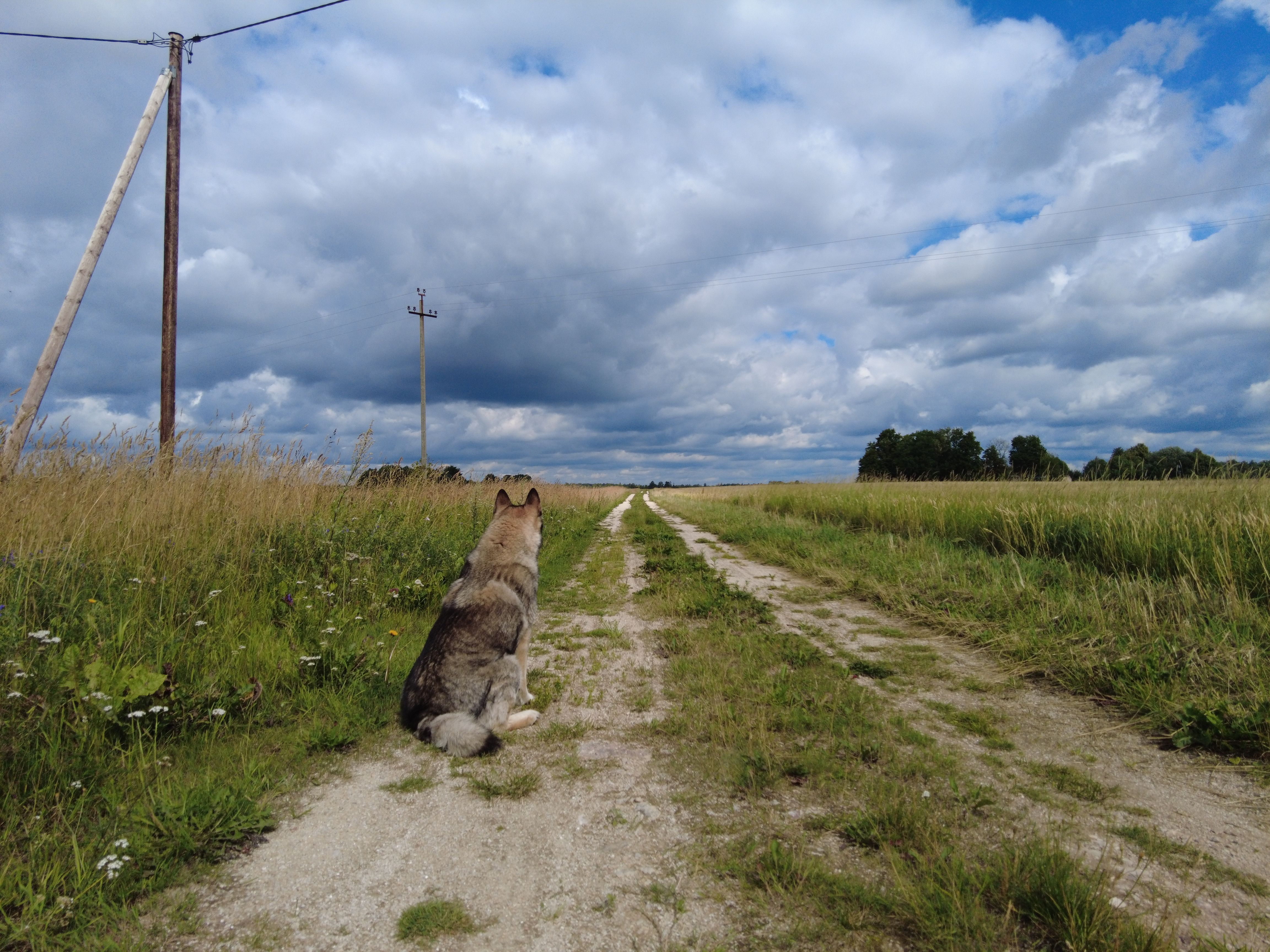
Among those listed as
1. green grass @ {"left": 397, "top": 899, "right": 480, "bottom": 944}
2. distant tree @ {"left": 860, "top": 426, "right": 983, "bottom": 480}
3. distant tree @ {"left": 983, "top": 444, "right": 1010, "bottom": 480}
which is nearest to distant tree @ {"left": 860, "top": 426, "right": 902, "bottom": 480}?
distant tree @ {"left": 860, "top": 426, "right": 983, "bottom": 480}

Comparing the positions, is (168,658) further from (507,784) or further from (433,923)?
(433,923)

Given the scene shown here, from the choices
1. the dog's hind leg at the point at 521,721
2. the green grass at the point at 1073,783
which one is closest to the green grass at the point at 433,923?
the dog's hind leg at the point at 521,721

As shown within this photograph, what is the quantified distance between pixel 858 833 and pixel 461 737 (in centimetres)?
230

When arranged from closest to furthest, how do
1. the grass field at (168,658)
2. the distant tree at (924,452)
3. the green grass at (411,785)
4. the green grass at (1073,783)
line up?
1. the grass field at (168,658)
2. the green grass at (1073,783)
3. the green grass at (411,785)
4. the distant tree at (924,452)

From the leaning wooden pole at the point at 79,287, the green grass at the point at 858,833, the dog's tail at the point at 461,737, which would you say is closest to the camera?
the green grass at the point at 858,833

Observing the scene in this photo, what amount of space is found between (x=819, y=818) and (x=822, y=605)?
526 centimetres

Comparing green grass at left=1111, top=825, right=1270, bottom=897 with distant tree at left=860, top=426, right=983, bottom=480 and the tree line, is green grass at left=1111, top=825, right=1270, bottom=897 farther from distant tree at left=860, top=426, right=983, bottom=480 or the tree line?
distant tree at left=860, top=426, right=983, bottom=480

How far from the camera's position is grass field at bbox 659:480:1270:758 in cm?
398

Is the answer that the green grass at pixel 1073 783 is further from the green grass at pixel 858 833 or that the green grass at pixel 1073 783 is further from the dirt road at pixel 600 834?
the green grass at pixel 858 833

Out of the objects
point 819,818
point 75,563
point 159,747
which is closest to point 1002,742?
point 819,818

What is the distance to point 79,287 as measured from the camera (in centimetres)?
800

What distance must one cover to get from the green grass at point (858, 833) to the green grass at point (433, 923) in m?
0.98

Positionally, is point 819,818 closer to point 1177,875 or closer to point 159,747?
point 1177,875

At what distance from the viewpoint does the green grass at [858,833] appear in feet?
6.38
